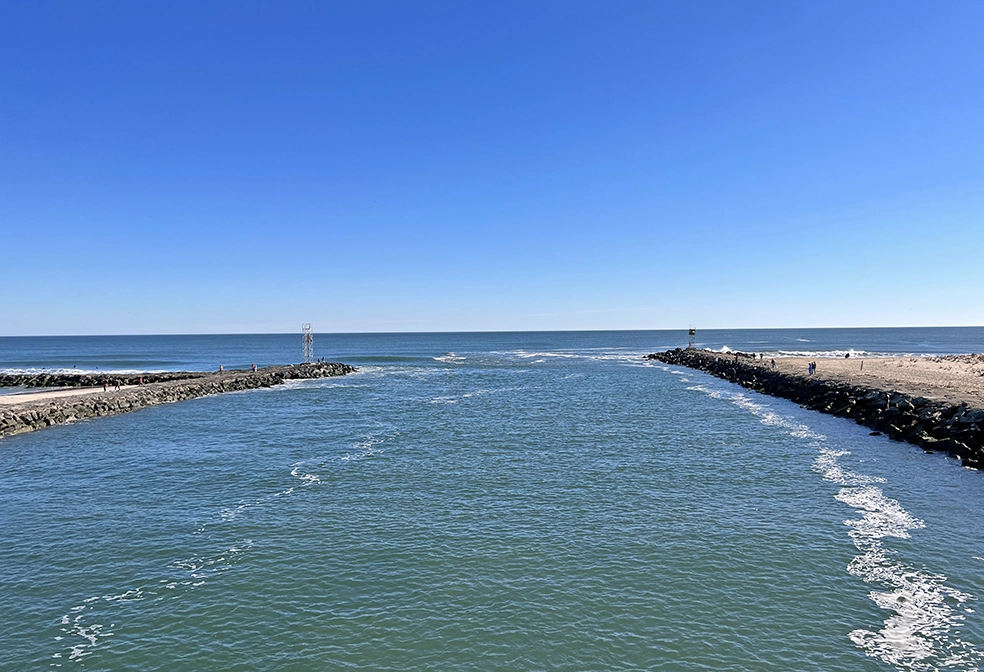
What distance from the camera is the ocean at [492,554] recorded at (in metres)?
11.9

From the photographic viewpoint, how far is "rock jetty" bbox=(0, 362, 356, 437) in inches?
1534

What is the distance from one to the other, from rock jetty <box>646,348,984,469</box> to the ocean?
1525 mm

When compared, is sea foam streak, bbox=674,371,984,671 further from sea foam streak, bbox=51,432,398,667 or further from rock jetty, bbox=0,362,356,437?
rock jetty, bbox=0,362,356,437

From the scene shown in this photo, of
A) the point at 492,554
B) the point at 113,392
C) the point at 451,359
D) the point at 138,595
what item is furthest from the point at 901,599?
the point at 451,359

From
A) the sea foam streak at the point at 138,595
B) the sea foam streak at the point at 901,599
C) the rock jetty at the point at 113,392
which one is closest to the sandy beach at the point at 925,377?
the sea foam streak at the point at 901,599

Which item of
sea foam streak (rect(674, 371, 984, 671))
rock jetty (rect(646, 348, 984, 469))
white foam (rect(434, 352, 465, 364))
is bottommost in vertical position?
sea foam streak (rect(674, 371, 984, 671))

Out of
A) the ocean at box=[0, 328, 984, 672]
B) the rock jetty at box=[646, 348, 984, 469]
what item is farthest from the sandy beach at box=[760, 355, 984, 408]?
the ocean at box=[0, 328, 984, 672]

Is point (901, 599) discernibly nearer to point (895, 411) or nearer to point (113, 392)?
point (895, 411)

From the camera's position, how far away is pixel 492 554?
638 inches

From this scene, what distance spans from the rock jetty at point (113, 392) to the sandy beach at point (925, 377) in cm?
5824

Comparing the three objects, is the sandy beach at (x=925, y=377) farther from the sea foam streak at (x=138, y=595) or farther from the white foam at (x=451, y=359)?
the white foam at (x=451, y=359)

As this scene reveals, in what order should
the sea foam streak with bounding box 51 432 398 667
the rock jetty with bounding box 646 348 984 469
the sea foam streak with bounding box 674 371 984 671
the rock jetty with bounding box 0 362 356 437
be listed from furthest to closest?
the rock jetty with bounding box 0 362 356 437
the rock jetty with bounding box 646 348 984 469
the sea foam streak with bounding box 51 432 398 667
the sea foam streak with bounding box 674 371 984 671

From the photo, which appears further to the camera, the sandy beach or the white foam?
the white foam

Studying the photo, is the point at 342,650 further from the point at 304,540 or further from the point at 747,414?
the point at 747,414
